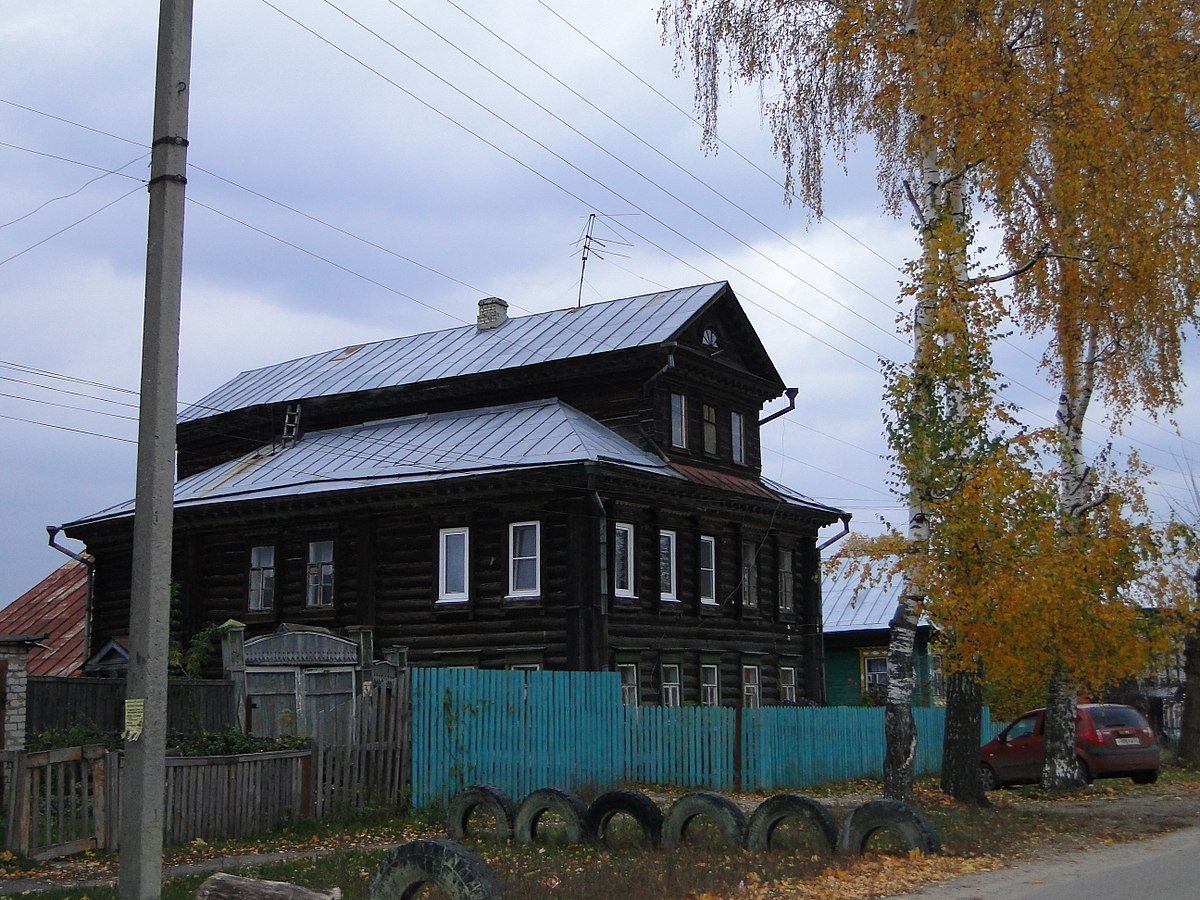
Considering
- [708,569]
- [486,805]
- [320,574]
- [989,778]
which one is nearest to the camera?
[486,805]

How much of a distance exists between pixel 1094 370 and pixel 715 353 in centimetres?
1125

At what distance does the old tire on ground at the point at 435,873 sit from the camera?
9.04 m

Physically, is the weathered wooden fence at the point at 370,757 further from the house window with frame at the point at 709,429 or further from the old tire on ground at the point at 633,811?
the house window with frame at the point at 709,429

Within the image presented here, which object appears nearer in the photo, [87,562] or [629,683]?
[629,683]

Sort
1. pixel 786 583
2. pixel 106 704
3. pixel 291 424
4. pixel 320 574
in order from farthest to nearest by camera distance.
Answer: pixel 291 424 → pixel 786 583 → pixel 320 574 → pixel 106 704

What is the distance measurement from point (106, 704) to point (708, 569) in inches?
609

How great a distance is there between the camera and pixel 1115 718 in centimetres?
2489

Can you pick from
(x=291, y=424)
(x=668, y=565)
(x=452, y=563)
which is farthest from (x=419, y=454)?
(x=291, y=424)

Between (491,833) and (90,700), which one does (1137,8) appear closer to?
(491,833)

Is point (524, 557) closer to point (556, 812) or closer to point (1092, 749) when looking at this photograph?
point (1092, 749)

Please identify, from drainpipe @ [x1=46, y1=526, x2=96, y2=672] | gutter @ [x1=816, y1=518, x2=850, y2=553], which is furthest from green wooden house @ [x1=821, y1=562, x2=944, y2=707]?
drainpipe @ [x1=46, y1=526, x2=96, y2=672]

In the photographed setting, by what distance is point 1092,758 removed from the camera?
24156mm

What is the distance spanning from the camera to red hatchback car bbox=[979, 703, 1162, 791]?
24234mm

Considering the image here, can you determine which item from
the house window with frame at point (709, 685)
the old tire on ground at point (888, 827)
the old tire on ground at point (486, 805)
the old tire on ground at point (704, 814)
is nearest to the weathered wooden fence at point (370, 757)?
the old tire on ground at point (486, 805)
